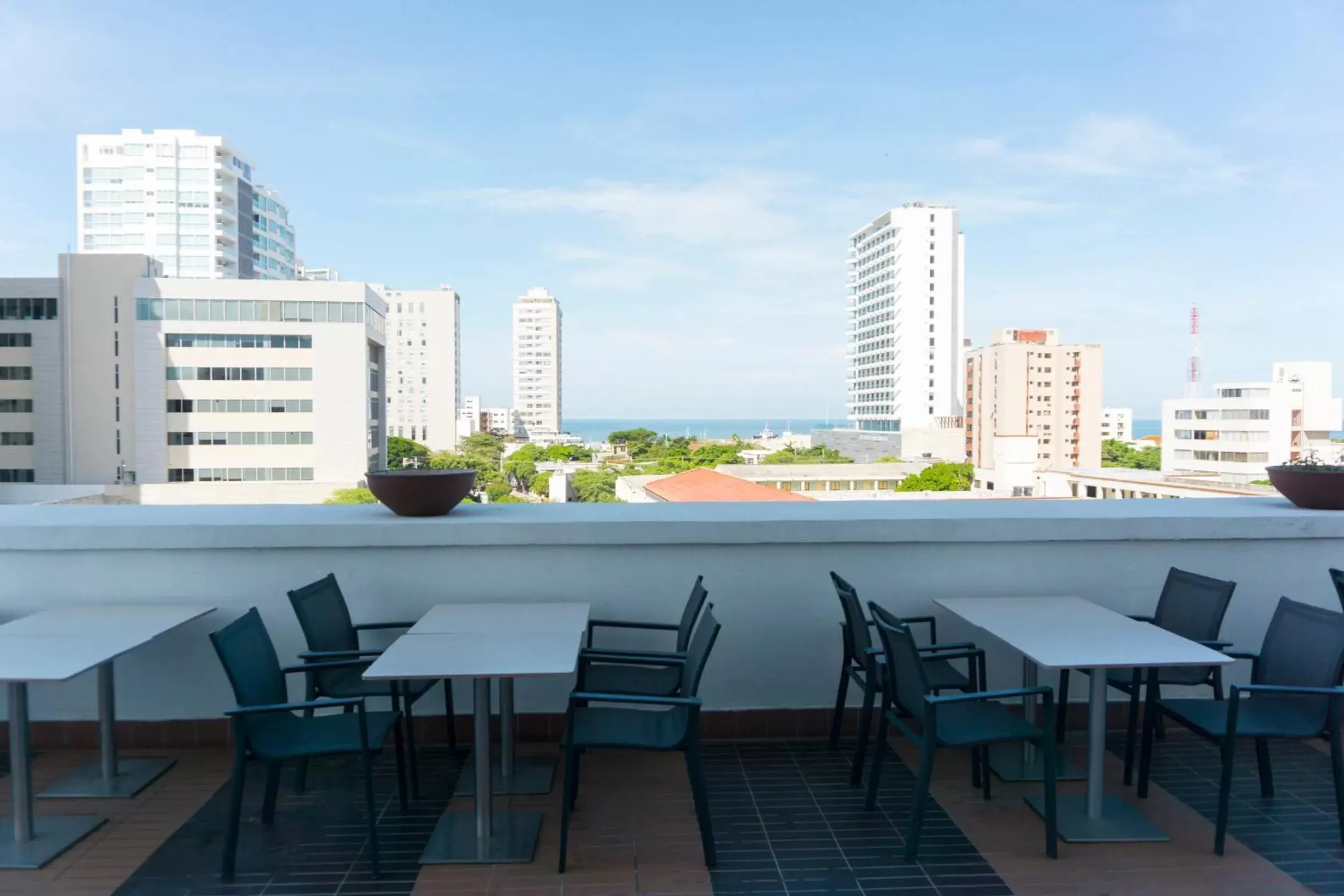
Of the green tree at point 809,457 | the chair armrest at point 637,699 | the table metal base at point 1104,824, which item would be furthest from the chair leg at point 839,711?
the green tree at point 809,457

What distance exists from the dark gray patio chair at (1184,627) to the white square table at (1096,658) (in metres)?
0.22

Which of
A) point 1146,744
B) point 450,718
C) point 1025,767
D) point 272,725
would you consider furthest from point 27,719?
point 1146,744

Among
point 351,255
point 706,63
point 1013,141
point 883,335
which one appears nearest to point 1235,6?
Result: point 706,63

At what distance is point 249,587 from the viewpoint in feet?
13.1

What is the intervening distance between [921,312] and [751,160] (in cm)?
3360

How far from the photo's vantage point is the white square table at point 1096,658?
290 cm

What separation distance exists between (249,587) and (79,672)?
1.23 meters

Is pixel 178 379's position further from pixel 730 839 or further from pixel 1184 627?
pixel 1184 627

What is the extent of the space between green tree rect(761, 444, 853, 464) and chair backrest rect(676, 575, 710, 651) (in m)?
77.7

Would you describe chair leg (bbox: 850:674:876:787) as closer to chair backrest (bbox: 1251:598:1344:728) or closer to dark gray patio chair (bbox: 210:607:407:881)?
chair backrest (bbox: 1251:598:1344:728)

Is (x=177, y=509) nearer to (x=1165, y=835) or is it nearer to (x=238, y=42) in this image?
(x=1165, y=835)

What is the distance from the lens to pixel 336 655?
3.28 meters

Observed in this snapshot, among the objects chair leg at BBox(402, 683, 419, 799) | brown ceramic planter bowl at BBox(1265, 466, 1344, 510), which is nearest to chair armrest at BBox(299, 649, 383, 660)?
chair leg at BBox(402, 683, 419, 799)

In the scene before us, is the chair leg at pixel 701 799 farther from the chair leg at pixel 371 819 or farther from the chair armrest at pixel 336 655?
the chair armrest at pixel 336 655
